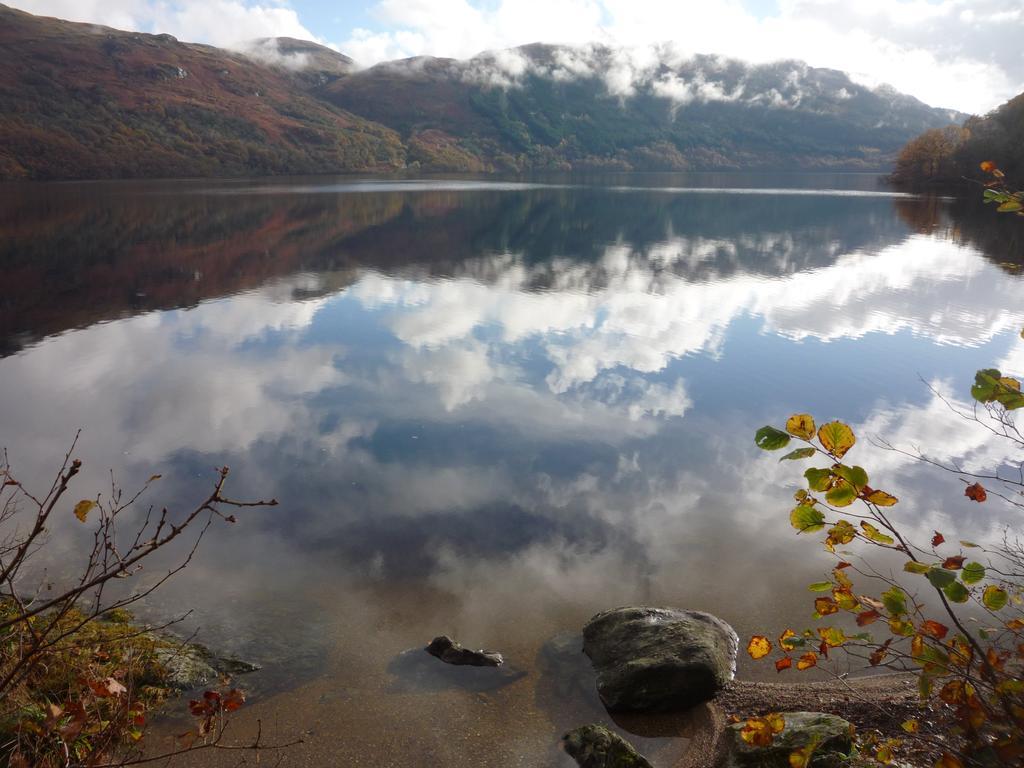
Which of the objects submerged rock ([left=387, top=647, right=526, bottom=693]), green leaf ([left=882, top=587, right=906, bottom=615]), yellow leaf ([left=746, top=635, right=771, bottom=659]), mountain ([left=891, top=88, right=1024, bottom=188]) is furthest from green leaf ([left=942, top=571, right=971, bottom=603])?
mountain ([left=891, top=88, right=1024, bottom=188])

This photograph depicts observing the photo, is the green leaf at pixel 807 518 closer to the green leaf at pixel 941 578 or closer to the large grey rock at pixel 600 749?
the green leaf at pixel 941 578

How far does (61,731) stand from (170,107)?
21859 cm

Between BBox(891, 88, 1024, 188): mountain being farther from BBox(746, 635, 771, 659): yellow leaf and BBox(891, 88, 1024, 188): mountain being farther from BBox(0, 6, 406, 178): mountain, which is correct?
BBox(0, 6, 406, 178): mountain

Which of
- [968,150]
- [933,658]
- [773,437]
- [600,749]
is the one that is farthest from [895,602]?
[968,150]

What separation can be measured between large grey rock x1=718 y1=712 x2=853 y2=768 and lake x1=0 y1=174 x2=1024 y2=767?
39.9 inches

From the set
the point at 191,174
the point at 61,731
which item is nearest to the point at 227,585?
the point at 61,731

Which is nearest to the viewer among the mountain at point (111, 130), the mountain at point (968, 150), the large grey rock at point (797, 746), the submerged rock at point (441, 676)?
the large grey rock at point (797, 746)

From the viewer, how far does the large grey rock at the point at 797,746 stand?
19.9 feet

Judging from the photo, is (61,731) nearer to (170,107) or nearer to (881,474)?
(881,474)

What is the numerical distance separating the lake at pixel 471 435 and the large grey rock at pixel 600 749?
32cm

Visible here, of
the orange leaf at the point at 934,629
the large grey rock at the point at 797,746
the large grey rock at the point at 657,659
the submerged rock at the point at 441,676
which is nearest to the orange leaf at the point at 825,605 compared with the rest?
the orange leaf at the point at 934,629

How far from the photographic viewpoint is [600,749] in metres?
6.70

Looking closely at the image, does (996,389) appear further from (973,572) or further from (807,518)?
(807,518)

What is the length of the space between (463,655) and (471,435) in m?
8.01
